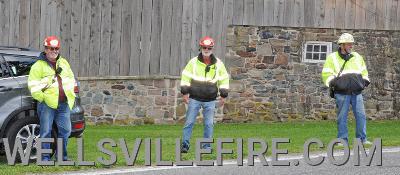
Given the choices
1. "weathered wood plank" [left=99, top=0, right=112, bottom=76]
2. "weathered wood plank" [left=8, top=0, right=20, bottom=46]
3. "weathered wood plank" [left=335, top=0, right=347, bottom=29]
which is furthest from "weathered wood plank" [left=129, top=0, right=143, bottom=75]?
→ "weathered wood plank" [left=335, top=0, right=347, bottom=29]

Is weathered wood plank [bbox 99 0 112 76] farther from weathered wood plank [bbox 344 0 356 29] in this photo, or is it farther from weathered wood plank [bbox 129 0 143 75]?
weathered wood plank [bbox 344 0 356 29]

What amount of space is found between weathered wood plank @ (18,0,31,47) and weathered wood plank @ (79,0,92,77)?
4.29 feet

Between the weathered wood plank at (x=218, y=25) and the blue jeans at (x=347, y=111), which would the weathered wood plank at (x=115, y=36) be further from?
the blue jeans at (x=347, y=111)

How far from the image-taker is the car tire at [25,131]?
10828mm

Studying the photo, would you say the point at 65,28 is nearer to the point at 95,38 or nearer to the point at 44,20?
the point at 44,20

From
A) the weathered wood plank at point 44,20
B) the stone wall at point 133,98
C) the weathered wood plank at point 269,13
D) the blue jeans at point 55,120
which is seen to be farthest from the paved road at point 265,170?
the weathered wood plank at point 44,20

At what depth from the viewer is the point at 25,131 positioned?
36.1 ft

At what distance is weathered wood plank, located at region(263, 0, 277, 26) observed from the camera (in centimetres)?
2055

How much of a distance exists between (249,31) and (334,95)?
7.55 m

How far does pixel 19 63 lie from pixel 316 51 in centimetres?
1095

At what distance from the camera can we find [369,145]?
1281 centimetres

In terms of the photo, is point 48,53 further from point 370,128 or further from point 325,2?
point 325,2

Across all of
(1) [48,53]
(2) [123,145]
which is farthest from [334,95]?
(1) [48,53]

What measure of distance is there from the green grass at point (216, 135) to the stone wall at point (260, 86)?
0.70 m
